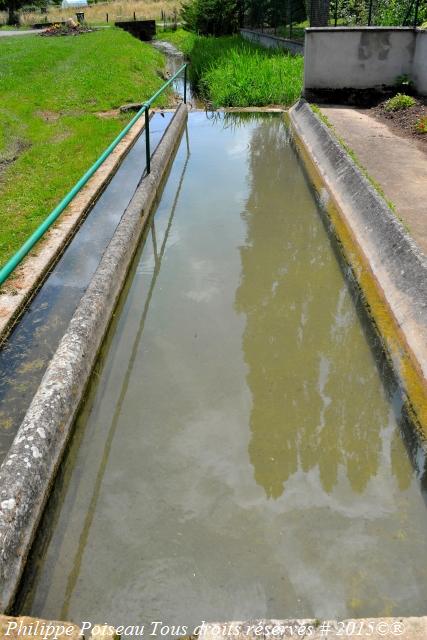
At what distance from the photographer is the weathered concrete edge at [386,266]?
401 centimetres

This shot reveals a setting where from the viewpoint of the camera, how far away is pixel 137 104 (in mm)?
12961

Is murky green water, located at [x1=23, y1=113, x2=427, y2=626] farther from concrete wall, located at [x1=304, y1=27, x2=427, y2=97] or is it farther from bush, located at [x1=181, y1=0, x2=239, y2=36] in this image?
bush, located at [x1=181, y1=0, x2=239, y2=36]

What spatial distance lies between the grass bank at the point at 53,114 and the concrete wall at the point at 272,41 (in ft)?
15.4

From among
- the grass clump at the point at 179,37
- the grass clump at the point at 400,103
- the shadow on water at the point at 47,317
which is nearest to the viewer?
the shadow on water at the point at 47,317

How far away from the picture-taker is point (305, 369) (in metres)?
4.16

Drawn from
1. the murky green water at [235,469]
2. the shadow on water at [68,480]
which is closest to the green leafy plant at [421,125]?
the murky green water at [235,469]

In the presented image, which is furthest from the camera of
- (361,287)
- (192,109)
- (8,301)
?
(192,109)

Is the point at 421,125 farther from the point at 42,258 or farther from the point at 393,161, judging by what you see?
the point at 42,258

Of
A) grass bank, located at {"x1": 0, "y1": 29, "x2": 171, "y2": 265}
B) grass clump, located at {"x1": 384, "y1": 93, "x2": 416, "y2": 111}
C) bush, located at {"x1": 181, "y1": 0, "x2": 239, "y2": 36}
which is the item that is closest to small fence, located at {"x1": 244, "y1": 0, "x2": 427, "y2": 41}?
grass clump, located at {"x1": 384, "y1": 93, "x2": 416, "y2": 111}

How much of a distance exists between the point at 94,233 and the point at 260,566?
4529mm

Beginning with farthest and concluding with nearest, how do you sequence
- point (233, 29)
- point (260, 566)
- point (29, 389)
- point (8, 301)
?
point (233, 29) → point (8, 301) → point (29, 389) → point (260, 566)

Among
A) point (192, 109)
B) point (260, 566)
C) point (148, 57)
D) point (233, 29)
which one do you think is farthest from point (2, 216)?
point (233, 29)

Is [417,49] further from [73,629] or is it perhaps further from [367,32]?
[73,629]

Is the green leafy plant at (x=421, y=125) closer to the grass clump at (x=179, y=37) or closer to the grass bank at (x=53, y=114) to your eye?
the grass bank at (x=53, y=114)
